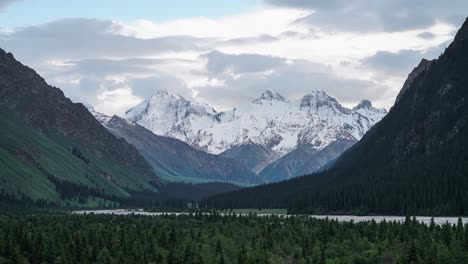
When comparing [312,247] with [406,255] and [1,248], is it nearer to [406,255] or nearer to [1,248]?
[406,255]

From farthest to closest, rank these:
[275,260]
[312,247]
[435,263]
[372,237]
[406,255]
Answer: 1. [372,237]
2. [312,247]
3. [275,260]
4. [406,255]
5. [435,263]

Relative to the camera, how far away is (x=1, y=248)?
18588 centimetres

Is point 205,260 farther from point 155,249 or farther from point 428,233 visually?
point 428,233

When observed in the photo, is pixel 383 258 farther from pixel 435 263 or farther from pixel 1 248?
pixel 1 248

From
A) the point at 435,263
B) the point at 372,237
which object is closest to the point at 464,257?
the point at 435,263

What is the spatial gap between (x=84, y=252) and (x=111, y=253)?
5.64 m

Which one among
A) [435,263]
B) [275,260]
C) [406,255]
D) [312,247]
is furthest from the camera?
[312,247]

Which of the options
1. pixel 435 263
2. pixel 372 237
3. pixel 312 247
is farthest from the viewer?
pixel 372 237

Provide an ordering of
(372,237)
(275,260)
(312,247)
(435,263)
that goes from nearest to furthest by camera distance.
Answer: (435,263)
(275,260)
(312,247)
(372,237)

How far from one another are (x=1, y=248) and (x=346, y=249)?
242 ft

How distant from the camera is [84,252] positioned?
18112cm

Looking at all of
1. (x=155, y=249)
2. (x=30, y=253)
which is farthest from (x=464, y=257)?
(x=30, y=253)

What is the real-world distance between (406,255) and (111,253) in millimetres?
62427

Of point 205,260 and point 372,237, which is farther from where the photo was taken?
point 372,237
